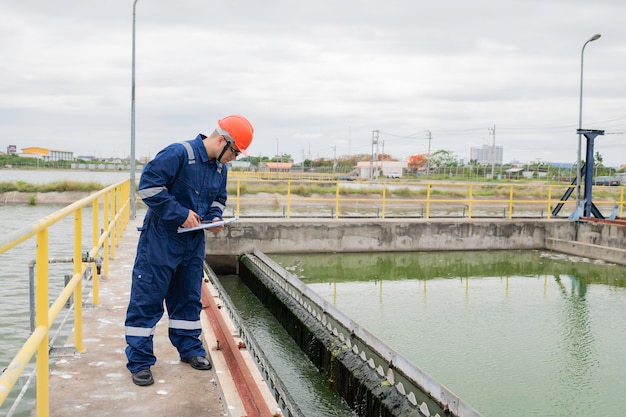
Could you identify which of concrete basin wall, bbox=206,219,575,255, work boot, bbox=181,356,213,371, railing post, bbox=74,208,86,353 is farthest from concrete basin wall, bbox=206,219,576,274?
work boot, bbox=181,356,213,371

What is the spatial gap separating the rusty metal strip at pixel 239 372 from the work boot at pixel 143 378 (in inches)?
18.5

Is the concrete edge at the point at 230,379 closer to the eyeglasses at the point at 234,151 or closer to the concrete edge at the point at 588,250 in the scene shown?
the eyeglasses at the point at 234,151

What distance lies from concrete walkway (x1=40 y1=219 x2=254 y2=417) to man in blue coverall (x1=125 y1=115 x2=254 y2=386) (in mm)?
110

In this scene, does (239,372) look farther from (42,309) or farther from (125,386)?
(42,309)

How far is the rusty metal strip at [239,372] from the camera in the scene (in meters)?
2.99

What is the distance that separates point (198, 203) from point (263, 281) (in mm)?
6123

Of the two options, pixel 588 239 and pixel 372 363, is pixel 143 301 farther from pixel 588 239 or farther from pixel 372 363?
pixel 588 239

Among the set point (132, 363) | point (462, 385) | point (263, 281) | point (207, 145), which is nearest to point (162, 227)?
point (207, 145)

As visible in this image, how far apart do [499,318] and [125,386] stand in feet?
19.8

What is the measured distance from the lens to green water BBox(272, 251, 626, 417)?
5.42 metres

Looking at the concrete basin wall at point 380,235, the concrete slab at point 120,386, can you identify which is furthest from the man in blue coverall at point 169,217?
the concrete basin wall at point 380,235

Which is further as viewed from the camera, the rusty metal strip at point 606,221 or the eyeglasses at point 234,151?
the rusty metal strip at point 606,221

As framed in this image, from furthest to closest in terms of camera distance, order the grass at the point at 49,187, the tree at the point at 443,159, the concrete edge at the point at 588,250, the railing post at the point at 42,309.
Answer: the tree at the point at 443,159 → the grass at the point at 49,187 → the concrete edge at the point at 588,250 → the railing post at the point at 42,309

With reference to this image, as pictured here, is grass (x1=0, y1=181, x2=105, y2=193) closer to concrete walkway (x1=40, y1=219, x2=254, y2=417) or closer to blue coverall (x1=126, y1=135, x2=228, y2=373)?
concrete walkway (x1=40, y1=219, x2=254, y2=417)
